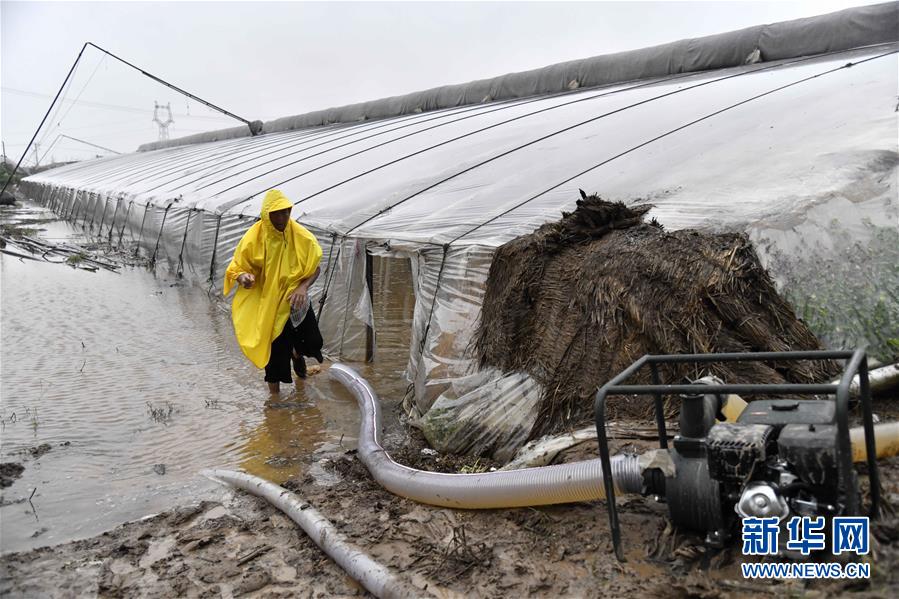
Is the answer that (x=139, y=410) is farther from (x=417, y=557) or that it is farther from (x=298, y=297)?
(x=417, y=557)

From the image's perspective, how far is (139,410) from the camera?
5.41 meters

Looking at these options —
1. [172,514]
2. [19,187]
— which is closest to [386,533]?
[172,514]

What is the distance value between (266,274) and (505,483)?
3207 millimetres

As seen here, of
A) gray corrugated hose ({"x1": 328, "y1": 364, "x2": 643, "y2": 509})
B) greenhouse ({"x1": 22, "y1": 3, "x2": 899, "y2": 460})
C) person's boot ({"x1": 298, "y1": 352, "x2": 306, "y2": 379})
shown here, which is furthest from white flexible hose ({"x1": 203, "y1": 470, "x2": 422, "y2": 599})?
person's boot ({"x1": 298, "y1": 352, "x2": 306, "y2": 379})

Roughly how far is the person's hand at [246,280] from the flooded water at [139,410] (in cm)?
94

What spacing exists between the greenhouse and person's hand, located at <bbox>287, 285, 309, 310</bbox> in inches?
33.8

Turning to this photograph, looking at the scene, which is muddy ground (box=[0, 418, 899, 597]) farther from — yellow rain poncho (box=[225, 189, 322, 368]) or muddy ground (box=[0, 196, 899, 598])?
yellow rain poncho (box=[225, 189, 322, 368])

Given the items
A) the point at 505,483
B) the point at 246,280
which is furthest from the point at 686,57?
the point at 505,483

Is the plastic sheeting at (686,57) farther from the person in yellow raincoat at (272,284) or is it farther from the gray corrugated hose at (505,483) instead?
the gray corrugated hose at (505,483)

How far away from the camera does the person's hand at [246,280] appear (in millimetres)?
5535

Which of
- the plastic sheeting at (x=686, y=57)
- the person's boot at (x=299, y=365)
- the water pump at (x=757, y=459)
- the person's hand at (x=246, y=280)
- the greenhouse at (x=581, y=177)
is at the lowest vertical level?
the person's boot at (x=299, y=365)

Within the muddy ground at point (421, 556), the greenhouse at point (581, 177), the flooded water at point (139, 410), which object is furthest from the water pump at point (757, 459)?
the flooded water at point (139, 410)

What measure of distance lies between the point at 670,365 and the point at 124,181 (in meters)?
20.0

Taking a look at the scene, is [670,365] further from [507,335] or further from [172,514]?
[172,514]
